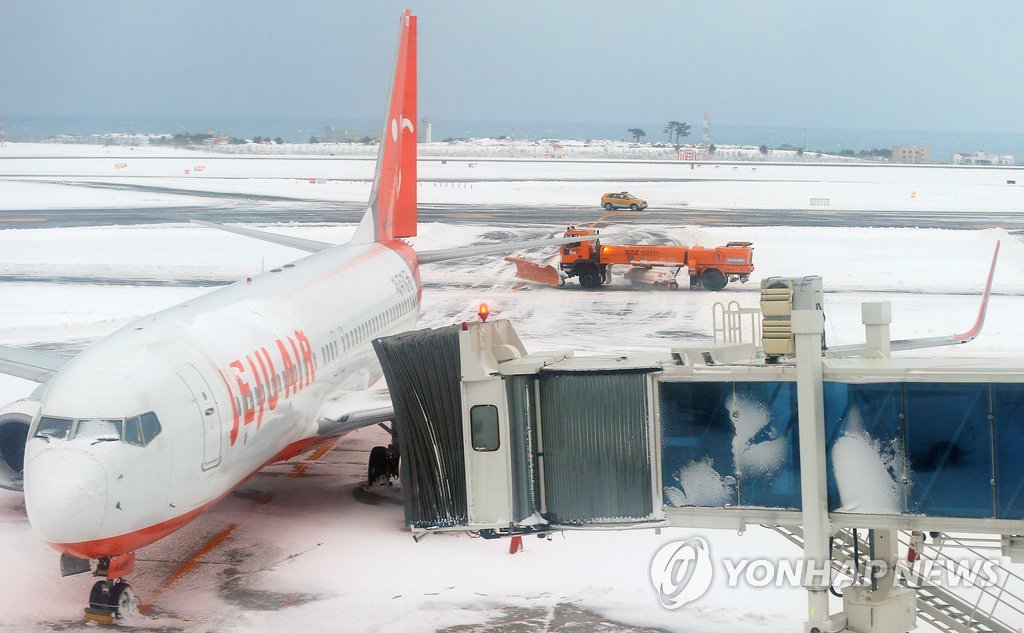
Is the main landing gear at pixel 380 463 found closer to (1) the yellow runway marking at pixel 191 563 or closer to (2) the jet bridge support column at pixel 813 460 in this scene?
(1) the yellow runway marking at pixel 191 563

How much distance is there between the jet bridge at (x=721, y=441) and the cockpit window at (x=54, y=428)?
459 centimetres

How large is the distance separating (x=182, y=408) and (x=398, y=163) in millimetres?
17880

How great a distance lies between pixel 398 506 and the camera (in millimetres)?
22516

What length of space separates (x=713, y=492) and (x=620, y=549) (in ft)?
24.4

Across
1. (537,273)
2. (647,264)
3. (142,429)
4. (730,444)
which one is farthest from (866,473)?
(537,273)

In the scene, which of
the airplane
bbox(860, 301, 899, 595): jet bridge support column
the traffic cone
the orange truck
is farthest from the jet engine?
the orange truck

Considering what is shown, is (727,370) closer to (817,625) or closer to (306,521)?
(817,625)

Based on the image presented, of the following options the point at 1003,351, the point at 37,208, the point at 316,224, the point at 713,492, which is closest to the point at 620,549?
the point at 713,492

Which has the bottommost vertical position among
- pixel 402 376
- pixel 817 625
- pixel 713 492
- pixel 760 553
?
pixel 760 553

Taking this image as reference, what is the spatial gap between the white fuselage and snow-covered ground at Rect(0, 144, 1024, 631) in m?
1.57

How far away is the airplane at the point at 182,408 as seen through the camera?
15.2 metres

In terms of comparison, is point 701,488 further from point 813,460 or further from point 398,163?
point 398,163

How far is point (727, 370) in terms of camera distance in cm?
1253

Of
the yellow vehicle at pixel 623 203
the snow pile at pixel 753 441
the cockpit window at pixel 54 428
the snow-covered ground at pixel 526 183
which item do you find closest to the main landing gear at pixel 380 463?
the cockpit window at pixel 54 428
